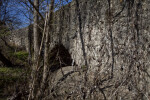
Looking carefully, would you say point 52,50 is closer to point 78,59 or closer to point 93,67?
point 78,59

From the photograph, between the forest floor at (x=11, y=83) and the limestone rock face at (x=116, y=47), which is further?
the forest floor at (x=11, y=83)

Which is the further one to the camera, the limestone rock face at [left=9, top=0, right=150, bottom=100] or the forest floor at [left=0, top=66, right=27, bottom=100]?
the forest floor at [left=0, top=66, right=27, bottom=100]

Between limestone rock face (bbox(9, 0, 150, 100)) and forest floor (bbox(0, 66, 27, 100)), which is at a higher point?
limestone rock face (bbox(9, 0, 150, 100))

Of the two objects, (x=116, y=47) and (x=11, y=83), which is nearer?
(x=116, y=47)

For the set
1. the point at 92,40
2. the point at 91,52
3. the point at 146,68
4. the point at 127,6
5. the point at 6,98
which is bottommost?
the point at 6,98

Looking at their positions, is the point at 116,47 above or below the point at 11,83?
above

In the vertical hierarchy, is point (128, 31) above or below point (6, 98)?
above

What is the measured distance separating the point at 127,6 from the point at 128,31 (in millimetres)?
323

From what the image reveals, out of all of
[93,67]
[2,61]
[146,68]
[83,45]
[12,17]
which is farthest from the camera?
[12,17]

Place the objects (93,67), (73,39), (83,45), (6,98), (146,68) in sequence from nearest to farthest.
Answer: (146,68)
(93,67)
(83,45)
(73,39)
(6,98)

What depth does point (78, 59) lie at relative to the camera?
2355 millimetres

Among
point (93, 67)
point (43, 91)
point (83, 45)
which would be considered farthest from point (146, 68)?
point (43, 91)

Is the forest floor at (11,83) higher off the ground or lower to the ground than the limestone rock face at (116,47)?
lower

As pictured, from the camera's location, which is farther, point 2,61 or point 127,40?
point 2,61
